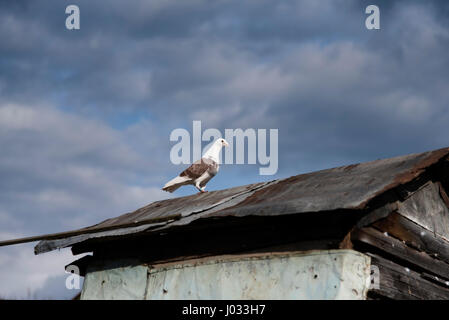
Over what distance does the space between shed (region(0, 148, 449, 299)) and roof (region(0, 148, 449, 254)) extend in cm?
2

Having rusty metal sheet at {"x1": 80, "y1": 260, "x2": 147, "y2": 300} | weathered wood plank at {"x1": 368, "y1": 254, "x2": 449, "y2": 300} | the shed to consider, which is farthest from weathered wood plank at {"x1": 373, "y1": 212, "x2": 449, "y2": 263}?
rusty metal sheet at {"x1": 80, "y1": 260, "x2": 147, "y2": 300}

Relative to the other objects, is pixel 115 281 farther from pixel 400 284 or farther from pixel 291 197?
pixel 400 284

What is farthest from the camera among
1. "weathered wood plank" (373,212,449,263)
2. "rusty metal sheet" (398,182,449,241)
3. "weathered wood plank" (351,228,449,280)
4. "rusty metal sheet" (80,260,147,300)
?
"rusty metal sheet" (80,260,147,300)

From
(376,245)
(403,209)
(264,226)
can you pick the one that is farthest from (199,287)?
(403,209)

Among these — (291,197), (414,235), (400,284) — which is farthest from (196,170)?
(400,284)

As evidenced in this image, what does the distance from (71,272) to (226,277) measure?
3482 mm

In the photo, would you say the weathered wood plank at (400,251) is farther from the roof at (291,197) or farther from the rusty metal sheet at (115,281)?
the rusty metal sheet at (115,281)

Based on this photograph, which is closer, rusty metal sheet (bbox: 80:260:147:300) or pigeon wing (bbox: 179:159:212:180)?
rusty metal sheet (bbox: 80:260:147:300)

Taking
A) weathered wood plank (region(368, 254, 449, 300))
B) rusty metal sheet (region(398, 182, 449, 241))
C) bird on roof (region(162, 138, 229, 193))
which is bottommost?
weathered wood plank (region(368, 254, 449, 300))

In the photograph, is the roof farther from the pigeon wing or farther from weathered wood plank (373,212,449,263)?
the pigeon wing

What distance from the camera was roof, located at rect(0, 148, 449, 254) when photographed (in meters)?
6.11

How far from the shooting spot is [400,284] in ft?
22.1

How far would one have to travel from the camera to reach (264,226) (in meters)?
6.89
